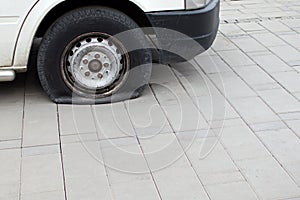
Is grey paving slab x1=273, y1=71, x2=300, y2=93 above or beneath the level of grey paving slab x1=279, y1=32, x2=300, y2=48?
above

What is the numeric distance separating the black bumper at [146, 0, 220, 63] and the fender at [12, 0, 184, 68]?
0.20 ft

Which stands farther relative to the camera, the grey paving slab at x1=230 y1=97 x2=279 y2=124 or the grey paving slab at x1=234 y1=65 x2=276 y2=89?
the grey paving slab at x1=234 y1=65 x2=276 y2=89

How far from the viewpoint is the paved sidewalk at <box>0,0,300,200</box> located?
3.55m

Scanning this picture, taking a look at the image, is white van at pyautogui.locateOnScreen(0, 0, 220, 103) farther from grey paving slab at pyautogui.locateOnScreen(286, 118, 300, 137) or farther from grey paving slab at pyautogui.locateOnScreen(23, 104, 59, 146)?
grey paving slab at pyautogui.locateOnScreen(286, 118, 300, 137)

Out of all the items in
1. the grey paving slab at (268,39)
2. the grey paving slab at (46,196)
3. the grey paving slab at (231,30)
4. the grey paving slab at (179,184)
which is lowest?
the grey paving slab at (231,30)

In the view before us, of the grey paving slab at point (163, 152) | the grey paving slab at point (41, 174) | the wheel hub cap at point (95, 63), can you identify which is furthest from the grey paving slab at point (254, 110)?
the grey paving slab at point (41, 174)

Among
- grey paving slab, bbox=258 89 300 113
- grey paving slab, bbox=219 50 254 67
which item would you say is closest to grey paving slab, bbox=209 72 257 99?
grey paving slab, bbox=258 89 300 113

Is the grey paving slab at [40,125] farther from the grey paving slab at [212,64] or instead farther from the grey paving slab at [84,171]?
the grey paving slab at [212,64]

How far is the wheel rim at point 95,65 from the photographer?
15.1 ft

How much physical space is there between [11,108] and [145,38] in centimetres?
134

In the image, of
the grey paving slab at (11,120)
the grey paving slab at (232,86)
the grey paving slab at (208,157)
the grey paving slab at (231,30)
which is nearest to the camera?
the grey paving slab at (208,157)

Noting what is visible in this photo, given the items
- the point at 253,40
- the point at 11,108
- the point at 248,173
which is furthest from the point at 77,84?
the point at 253,40

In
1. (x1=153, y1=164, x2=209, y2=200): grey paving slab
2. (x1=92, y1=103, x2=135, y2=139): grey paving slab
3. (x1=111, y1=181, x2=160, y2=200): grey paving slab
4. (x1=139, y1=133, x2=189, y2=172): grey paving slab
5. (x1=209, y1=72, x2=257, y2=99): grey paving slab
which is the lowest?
(x1=209, y1=72, x2=257, y2=99): grey paving slab

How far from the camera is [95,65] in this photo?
4664 mm
